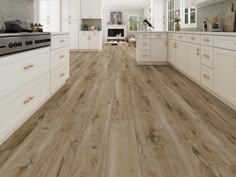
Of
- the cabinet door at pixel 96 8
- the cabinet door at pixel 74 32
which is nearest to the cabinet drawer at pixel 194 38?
the cabinet door at pixel 96 8

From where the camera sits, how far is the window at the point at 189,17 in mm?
6162

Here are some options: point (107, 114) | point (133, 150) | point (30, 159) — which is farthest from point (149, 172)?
point (107, 114)

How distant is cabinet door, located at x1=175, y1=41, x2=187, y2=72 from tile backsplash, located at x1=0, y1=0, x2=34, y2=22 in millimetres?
2683

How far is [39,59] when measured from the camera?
9.23ft

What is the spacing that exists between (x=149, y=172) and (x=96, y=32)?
10.4 m

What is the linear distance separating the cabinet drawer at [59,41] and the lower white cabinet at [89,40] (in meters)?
7.34

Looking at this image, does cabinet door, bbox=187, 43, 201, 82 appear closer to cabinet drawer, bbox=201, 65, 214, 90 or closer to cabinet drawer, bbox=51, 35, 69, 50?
cabinet drawer, bbox=201, 65, 214, 90

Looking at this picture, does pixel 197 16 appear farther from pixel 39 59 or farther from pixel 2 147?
pixel 2 147

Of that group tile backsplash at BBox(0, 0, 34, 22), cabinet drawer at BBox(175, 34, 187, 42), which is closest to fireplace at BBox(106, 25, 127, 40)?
cabinet drawer at BBox(175, 34, 187, 42)

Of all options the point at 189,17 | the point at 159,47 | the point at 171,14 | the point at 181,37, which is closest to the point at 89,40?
the point at 171,14

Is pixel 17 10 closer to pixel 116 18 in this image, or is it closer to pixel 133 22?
pixel 133 22

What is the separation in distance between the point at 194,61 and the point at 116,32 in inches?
616

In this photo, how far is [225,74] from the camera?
2.97m

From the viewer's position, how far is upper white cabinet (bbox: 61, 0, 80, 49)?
1136 cm
